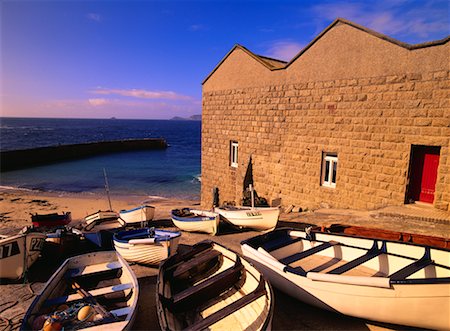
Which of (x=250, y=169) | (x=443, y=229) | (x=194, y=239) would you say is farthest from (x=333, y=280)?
(x=250, y=169)

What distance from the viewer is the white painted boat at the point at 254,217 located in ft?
32.1

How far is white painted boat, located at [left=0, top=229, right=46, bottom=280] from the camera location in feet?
23.0

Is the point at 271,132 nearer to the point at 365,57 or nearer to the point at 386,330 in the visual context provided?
the point at 365,57

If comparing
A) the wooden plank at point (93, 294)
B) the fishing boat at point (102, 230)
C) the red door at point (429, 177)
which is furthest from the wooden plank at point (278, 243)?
the fishing boat at point (102, 230)

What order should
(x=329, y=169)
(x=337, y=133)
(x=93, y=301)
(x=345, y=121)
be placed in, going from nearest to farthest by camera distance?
(x=93, y=301), (x=345, y=121), (x=337, y=133), (x=329, y=169)

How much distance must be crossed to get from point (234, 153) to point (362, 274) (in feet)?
31.7

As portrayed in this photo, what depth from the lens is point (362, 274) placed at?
600cm

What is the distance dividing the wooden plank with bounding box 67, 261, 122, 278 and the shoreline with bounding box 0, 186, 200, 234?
30.4 feet

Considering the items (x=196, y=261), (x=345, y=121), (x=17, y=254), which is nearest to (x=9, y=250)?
(x=17, y=254)

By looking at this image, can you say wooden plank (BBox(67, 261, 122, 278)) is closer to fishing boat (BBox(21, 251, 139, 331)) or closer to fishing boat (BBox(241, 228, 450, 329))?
fishing boat (BBox(21, 251, 139, 331))

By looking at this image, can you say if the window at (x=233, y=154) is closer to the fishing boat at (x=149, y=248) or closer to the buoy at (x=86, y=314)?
the fishing boat at (x=149, y=248)

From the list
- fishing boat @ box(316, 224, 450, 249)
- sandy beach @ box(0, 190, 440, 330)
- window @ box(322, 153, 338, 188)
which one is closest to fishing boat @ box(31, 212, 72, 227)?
sandy beach @ box(0, 190, 440, 330)

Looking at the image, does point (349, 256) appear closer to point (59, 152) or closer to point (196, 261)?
point (196, 261)

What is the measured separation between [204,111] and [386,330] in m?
13.3
